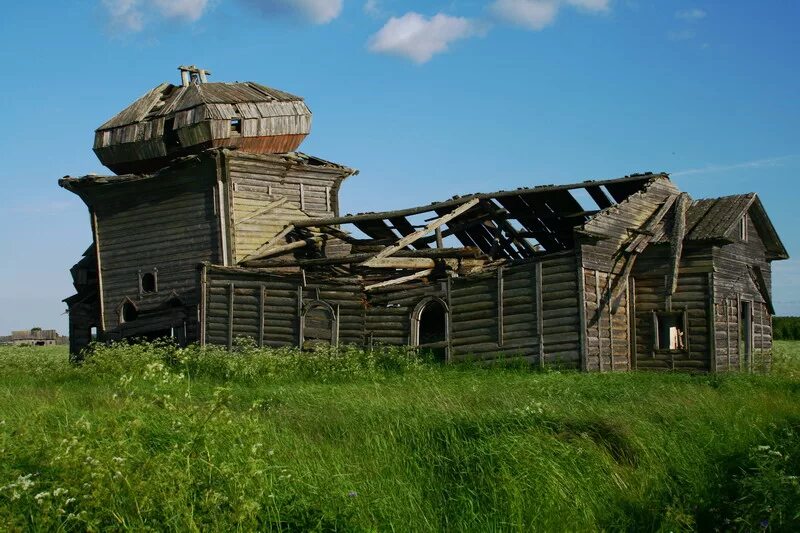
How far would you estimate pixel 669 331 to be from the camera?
23859mm

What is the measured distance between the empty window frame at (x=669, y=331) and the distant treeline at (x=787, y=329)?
4009 cm

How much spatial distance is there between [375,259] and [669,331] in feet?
26.0

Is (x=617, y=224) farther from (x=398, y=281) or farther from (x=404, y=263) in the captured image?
(x=398, y=281)

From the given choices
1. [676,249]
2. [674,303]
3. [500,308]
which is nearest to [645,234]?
[676,249]

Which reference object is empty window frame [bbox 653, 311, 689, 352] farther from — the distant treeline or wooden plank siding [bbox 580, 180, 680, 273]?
the distant treeline

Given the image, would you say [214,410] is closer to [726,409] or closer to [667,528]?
[667,528]

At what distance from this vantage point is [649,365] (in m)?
24.1

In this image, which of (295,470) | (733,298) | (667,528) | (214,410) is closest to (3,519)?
(214,410)

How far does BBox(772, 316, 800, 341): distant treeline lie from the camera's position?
60312mm

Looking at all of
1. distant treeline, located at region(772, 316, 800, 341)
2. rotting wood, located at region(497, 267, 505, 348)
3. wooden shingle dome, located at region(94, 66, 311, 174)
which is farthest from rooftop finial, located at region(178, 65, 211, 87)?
distant treeline, located at region(772, 316, 800, 341)

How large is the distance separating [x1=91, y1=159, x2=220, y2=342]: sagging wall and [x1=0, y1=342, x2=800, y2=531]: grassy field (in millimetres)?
12765

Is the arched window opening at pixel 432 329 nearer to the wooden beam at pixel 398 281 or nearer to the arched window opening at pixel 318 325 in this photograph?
the wooden beam at pixel 398 281

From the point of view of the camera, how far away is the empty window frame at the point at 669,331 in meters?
23.8

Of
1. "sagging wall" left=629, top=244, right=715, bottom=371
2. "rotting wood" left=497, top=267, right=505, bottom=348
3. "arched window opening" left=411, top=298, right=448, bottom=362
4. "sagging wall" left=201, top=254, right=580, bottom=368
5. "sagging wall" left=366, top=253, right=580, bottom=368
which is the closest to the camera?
"sagging wall" left=366, top=253, right=580, bottom=368
